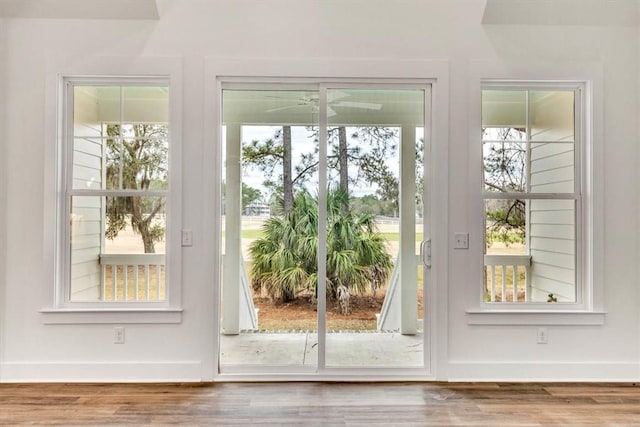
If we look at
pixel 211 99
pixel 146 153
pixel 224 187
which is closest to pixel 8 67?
pixel 146 153

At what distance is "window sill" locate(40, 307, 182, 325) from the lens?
2922 millimetres

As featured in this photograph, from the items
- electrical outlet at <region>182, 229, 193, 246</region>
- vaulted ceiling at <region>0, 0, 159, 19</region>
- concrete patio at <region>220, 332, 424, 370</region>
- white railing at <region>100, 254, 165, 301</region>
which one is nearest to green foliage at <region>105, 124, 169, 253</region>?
white railing at <region>100, 254, 165, 301</region>

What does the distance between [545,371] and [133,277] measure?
121 inches

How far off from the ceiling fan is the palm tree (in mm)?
622

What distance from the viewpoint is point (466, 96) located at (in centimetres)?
300

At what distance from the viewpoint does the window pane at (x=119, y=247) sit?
306 cm

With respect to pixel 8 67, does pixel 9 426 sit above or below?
below

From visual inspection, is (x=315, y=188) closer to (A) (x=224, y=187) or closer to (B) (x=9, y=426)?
(A) (x=224, y=187)

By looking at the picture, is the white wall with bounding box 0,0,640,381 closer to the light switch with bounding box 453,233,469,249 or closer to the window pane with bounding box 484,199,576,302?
the light switch with bounding box 453,233,469,249

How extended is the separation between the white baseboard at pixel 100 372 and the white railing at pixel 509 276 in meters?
2.25

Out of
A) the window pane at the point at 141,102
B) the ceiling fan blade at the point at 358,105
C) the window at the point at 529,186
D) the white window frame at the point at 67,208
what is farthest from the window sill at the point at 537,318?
the window pane at the point at 141,102

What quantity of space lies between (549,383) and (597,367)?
1.26 feet

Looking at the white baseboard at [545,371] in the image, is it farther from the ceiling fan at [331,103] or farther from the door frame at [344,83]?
the ceiling fan at [331,103]

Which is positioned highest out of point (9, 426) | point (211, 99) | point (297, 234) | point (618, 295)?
point (211, 99)
